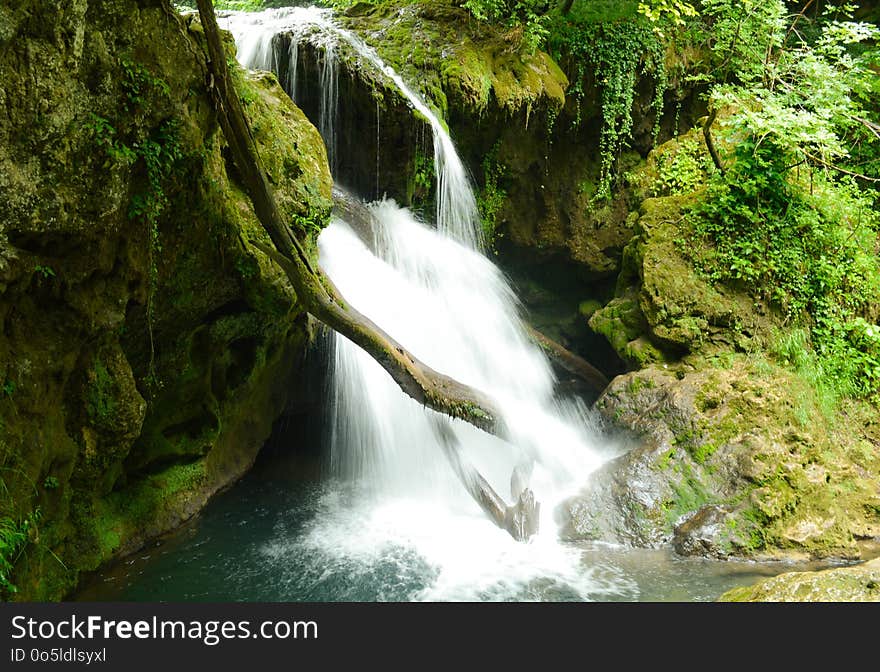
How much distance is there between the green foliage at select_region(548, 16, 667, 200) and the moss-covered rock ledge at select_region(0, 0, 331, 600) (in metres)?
5.52

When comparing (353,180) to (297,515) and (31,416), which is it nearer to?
(297,515)

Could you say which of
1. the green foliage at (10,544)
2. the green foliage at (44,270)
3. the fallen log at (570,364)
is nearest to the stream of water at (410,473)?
the fallen log at (570,364)

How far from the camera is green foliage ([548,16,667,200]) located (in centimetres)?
958

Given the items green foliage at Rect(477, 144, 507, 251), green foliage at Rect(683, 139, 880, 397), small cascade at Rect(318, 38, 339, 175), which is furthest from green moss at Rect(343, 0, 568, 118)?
green foliage at Rect(683, 139, 880, 397)

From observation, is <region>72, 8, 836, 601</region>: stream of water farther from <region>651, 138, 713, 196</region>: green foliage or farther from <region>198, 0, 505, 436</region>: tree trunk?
<region>651, 138, 713, 196</region>: green foliage

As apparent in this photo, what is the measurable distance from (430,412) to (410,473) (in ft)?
3.18

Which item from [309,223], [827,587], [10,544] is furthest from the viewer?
[309,223]

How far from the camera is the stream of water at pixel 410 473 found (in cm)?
496

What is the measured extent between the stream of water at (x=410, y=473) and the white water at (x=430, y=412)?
0.02 meters

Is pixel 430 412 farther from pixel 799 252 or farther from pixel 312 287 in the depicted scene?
pixel 799 252

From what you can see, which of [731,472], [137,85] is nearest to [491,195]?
[731,472]

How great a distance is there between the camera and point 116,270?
3.94 metres

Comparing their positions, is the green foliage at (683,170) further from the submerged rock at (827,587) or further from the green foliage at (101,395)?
the green foliage at (101,395)

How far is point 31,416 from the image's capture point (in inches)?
140
